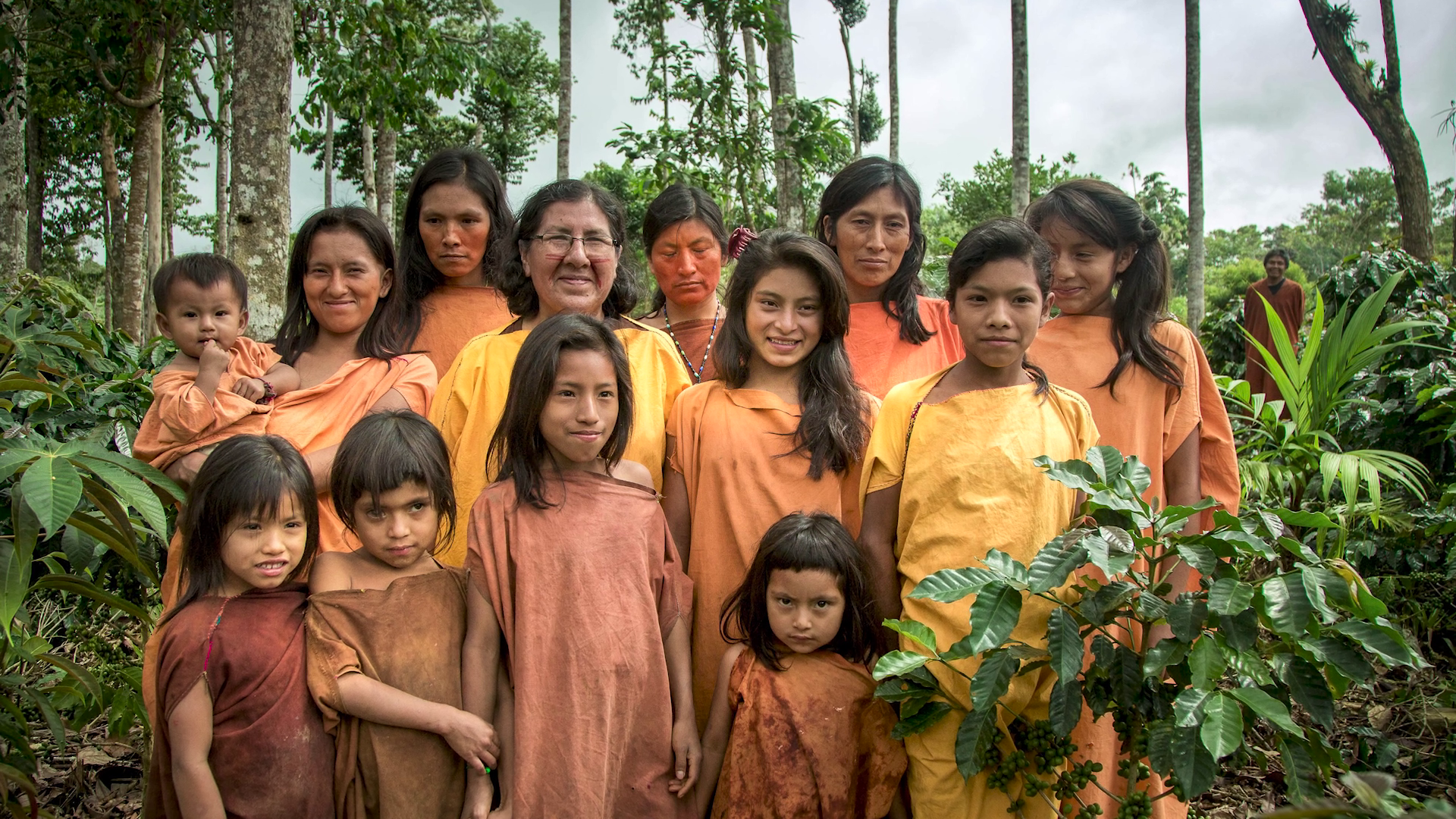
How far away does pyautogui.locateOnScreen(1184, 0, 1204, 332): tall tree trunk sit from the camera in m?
11.5

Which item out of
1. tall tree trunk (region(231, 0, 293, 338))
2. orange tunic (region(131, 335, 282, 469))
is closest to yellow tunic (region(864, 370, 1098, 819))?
orange tunic (region(131, 335, 282, 469))

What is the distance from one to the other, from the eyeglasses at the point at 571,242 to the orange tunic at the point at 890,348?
2.51 ft

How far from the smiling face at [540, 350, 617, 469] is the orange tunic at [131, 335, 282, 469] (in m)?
0.73

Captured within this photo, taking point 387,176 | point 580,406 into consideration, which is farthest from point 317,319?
point 387,176

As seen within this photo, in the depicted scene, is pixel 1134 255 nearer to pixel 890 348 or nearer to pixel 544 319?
pixel 890 348

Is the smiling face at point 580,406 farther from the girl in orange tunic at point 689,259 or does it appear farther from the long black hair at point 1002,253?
the girl in orange tunic at point 689,259

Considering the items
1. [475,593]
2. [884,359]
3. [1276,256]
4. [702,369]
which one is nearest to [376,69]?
[702,369]

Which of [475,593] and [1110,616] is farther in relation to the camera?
[475,593]

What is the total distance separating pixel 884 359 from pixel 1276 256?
752 centimetres

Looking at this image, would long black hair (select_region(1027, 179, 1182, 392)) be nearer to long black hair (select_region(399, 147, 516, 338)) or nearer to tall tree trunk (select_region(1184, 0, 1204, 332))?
long black hair (select_region(399, 147, 516, 338))

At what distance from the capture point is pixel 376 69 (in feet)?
19.5

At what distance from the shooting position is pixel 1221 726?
1490 mm

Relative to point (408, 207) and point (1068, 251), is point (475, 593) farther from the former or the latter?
point (1068, 251)

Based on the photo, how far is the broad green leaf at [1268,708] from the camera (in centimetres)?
149
